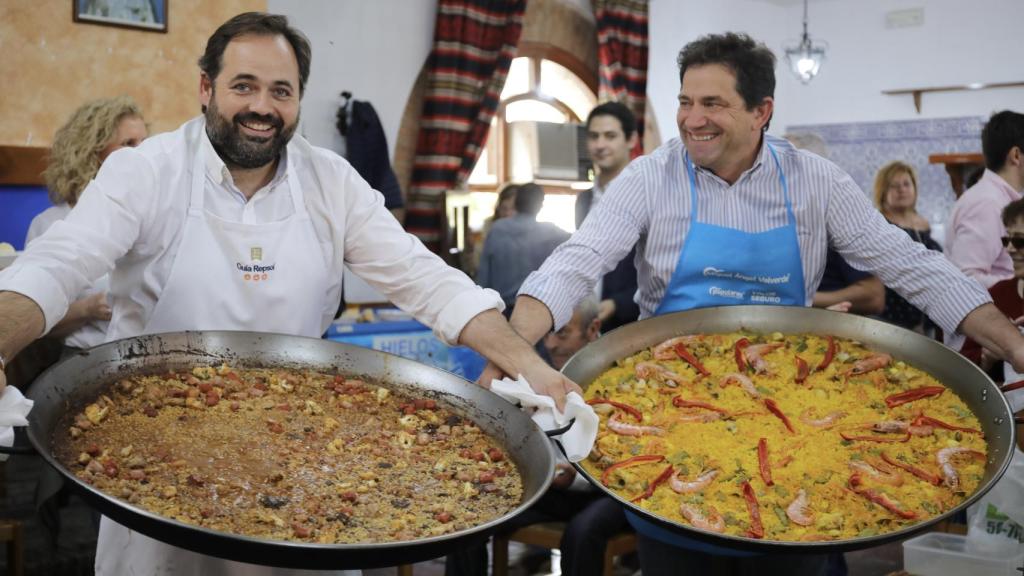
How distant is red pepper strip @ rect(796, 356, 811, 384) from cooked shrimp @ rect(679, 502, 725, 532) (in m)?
0.56

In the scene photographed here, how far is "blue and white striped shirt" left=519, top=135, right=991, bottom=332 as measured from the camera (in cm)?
252

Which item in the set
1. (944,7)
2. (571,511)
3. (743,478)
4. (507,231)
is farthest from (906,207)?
(944,7)

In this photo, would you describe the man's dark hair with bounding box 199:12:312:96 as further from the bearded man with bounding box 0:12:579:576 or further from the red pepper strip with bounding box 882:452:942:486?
the red pepper strip with bounding box 882:452:942:486

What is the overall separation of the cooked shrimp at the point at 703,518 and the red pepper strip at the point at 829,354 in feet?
2.07

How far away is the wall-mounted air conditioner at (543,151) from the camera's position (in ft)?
30.2

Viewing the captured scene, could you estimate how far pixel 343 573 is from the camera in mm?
2098

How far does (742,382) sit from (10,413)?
1.46 m

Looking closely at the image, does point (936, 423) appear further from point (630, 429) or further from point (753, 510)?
point (630, 429)

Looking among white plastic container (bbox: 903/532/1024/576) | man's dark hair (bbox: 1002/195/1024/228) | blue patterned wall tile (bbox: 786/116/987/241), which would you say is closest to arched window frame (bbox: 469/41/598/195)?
blue patterned wall tile (bbox: 786/116/987/241)

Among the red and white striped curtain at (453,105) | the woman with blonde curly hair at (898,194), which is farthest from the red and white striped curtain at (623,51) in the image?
the woman with blonde curly hair at (898,194)

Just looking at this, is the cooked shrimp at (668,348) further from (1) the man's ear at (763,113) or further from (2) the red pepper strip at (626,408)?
(1) the man's ear at (763,113)

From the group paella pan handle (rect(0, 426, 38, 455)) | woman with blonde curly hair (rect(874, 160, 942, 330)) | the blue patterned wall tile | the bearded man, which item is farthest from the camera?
the blue patterned wall tile

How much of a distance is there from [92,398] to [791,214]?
1.70 metres

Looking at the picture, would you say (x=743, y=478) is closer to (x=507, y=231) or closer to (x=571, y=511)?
(x=571, y=511)
